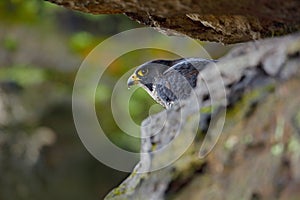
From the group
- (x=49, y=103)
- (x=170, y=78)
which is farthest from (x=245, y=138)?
(x=49, y=103)

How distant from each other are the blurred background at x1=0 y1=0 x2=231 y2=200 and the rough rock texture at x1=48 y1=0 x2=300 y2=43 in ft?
7.86

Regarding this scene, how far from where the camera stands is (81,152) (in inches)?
157

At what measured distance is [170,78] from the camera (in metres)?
1.33

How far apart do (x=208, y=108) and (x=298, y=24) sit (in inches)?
6.9

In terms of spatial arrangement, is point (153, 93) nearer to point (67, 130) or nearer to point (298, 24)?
point (298, 24)

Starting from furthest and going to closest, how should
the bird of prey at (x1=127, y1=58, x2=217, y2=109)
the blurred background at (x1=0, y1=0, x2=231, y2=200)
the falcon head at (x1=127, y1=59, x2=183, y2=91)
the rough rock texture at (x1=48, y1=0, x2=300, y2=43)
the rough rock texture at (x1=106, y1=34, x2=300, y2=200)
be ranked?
the blurred background at (x1=0, y1=0, x2=231, y2=200) < the falcon head at (x1=127, y1=59, x2=183, y2=91) < the bird of prey at (x1=127, y1=58, x2=217, y2=109) < the rough rock texture at (x1=48, y1=0, x2=300, y2=43) < the rough rock texture at (x1=106, y1=34, x2=300, y2=200)

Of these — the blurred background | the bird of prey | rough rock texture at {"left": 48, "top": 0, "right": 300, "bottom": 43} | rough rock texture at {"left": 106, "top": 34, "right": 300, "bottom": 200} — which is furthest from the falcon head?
the blurred background

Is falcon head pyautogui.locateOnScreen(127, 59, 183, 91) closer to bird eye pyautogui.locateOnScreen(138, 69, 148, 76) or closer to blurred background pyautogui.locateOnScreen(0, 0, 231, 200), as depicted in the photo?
bird eye pyautogui.locateOnScreen(138, 69, 148, 76)

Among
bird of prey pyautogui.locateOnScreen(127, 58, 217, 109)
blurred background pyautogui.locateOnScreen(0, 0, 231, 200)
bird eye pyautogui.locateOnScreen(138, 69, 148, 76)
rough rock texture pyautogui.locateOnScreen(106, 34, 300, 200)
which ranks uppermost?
rough rock texture pyautogui.locateOnScreen(106, 34, 300, 200)

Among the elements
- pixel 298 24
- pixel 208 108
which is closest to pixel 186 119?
pixel 208 108

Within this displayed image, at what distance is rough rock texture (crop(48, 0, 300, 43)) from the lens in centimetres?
76

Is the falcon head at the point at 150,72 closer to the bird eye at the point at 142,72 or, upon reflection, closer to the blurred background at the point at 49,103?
the bird eye at the point at 142,72

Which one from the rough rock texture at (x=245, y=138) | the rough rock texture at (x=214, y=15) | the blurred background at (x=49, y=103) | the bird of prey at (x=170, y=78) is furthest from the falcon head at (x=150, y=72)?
the blurred background at (x=49, y=103)

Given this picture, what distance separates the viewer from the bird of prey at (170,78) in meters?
1.19
